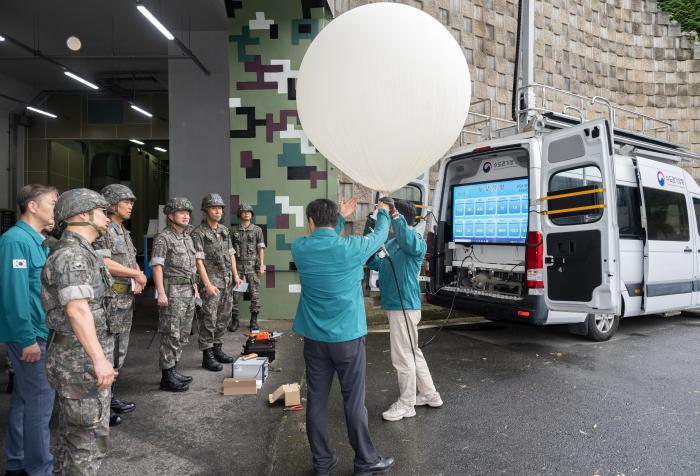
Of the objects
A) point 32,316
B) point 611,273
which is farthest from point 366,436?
point 611,273

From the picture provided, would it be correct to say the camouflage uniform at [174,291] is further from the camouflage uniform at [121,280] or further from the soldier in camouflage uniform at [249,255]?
the soldier in camouflage uniform at [249,255]

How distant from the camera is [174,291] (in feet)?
14.0

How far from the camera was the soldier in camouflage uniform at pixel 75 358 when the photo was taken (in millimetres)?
2086

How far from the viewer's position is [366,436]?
2.70 m

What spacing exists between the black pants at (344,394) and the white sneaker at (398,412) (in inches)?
30.7

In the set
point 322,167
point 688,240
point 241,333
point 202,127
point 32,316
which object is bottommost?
point 241,333

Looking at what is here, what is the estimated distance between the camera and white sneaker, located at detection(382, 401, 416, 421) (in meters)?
3.48

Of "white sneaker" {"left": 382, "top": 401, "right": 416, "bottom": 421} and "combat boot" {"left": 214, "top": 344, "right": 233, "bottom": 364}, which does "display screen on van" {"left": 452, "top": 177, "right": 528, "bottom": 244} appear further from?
"combat boot" {"left": 214, "top": 344, "right": 233, "bottom": 364}

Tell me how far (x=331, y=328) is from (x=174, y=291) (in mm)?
2257

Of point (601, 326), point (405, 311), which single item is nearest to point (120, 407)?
point (405, 311)

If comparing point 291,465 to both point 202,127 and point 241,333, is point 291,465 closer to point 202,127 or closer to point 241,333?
point 241,333

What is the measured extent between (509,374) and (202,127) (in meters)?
7.00

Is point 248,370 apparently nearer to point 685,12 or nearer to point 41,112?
point 41,112

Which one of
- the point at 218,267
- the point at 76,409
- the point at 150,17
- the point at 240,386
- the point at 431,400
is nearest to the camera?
the point at 76,409
